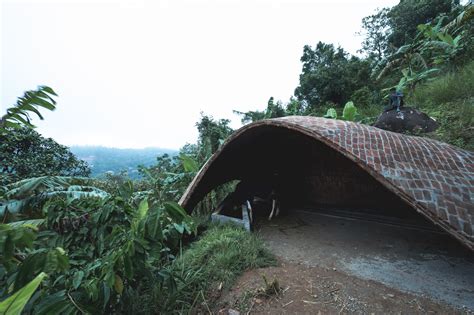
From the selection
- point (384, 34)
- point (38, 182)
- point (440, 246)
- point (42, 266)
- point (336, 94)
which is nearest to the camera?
point (42, 266)

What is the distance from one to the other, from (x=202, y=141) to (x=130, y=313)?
4.53 meters

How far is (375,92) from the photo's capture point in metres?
9.66

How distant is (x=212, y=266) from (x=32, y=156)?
5405mm

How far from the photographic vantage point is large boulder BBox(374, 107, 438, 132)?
446cm

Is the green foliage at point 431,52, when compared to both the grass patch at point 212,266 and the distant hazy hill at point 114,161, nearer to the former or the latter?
the grass patch at point 212,266

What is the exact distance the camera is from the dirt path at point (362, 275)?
68.3 inches

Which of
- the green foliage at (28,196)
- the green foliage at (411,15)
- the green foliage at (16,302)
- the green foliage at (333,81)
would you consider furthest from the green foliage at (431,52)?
the green foliage at (16,302)

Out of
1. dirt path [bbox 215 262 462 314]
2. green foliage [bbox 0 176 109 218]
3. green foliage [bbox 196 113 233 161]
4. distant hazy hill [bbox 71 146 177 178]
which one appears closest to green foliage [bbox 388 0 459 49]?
green foliage [bbox 196 113 233 161]

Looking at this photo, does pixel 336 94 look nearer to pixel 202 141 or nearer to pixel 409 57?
pixel 409 57

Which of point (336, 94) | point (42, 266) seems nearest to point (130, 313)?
point (42, 266)

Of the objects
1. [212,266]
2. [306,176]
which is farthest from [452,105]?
[212,266]

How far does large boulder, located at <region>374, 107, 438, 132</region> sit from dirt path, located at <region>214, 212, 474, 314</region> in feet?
8.04

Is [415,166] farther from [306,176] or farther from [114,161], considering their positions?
[114,161]

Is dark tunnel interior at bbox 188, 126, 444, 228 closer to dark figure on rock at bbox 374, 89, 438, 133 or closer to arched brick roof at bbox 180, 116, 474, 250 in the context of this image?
arched brick roof at bbox 180, 116, 474, 250
